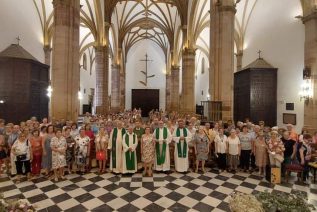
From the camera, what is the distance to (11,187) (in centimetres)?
534

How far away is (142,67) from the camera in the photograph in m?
33.9

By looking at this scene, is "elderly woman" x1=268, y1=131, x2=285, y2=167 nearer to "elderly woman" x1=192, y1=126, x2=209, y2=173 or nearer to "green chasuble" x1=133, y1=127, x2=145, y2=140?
"elderly woman" x1=192, y1=126, x2=209, y2=173

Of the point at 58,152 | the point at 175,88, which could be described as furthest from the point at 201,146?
the point at 175,88

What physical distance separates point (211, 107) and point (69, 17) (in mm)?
7280

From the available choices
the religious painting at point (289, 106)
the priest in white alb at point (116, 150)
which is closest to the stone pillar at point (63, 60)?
the priest in white alb at point (116, 150)

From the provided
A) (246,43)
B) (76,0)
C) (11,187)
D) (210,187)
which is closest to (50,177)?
(11,187)

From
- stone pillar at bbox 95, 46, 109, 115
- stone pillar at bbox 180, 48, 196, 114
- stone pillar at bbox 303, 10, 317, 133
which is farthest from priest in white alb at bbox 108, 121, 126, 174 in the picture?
stone pillar at bbox 180, 48, 196, 114

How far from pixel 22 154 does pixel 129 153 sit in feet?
9.62

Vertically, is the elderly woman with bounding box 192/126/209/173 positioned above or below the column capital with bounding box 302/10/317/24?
below

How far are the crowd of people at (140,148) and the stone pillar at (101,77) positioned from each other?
9845 mm

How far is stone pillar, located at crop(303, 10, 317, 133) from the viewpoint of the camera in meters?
9.55

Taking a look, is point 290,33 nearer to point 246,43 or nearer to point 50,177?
point 246,43

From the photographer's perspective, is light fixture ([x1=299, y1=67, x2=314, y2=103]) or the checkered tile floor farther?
light fixture ([x1=299, y1=67, x2=314, y2=103])

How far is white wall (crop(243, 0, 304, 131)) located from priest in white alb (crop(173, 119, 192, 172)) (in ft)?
25.4
